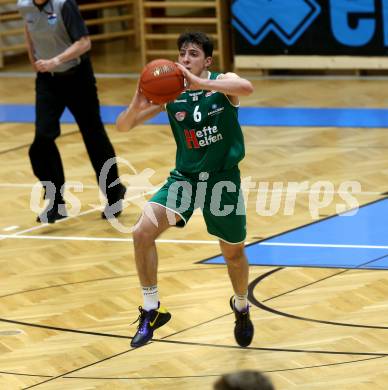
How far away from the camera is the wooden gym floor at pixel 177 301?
6289 mm

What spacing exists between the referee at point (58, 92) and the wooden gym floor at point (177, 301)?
34 centimetres

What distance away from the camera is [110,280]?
8070mm

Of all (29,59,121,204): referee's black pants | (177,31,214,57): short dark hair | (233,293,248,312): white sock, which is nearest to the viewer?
(177,31,214,57): short dark hair

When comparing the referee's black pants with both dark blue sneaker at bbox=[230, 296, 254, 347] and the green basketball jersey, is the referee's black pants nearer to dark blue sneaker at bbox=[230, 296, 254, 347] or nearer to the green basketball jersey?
the green basketball jersey

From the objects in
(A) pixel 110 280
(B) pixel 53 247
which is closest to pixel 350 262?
(A) pixel 110 280

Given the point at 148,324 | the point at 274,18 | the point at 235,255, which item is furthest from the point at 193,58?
the point at 274,18

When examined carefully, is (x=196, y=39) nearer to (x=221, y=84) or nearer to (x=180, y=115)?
(x=221, y=84)

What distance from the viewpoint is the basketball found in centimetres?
598

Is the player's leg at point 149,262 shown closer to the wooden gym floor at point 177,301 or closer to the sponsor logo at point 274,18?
the wooden gym floor at point 177,301

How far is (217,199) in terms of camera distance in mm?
6293

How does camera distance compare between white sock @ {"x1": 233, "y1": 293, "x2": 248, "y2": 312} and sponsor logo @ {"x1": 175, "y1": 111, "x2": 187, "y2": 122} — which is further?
white sock @ {"x1": 233, "y1": 293, "x2": 248, "y2": 312}

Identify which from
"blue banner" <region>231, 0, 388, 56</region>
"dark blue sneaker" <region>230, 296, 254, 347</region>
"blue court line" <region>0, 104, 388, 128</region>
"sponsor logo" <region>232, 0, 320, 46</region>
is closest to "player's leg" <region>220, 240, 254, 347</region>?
"dark blue sneaker" <region>230, 296, 254, 347</region>

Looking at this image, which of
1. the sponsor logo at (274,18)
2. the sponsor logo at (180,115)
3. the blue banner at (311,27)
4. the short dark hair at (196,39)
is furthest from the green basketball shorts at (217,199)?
the sponsor logo at (274,18)

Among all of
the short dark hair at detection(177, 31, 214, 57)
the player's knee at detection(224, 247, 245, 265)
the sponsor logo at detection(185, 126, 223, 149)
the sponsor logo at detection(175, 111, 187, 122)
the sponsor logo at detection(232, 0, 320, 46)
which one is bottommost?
the sponsor logo at detection(232, 0, 320, 46)
